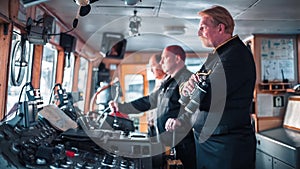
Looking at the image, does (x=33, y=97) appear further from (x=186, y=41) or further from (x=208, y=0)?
(x=186, y=41)

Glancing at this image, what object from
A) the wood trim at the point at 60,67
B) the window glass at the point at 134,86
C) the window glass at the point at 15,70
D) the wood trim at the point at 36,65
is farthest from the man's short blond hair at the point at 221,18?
the window glass at the point at 134,86

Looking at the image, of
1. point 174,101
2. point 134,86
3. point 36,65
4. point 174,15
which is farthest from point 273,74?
point 36,65

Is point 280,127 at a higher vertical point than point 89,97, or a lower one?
lower

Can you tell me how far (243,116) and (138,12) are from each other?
1.52 meters

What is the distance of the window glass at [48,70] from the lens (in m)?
2.85

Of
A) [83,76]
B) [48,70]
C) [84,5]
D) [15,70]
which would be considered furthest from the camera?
[83,76]

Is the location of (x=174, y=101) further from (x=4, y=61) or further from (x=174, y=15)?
(x=4, y=61)

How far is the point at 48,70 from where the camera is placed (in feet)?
10.2

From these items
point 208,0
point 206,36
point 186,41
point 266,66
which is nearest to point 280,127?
point 266,66

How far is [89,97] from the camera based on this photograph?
5.22 m

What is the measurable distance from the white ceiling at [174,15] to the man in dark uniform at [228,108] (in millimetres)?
894

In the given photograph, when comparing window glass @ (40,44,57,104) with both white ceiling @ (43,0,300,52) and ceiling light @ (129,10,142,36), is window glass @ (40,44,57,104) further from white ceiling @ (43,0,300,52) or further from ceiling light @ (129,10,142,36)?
ceiling light @ (129,10,142,36)

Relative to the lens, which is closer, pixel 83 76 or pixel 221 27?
pixel 221 27

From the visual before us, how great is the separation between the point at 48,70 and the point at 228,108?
2177mm
